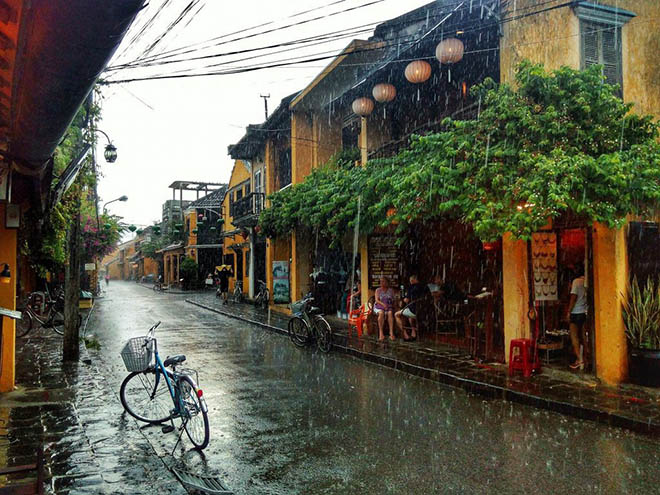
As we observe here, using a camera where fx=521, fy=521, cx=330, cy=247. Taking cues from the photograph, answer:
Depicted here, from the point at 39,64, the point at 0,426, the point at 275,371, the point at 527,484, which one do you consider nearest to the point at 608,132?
the point at 527,484

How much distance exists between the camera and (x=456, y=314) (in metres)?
Result: 12.9

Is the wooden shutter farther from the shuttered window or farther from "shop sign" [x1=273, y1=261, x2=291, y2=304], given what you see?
"shop sign" [x1=273, y1=261, x2=291, y2=304]

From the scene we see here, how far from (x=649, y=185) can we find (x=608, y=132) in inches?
49.6

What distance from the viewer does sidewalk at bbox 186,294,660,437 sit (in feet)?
20.8

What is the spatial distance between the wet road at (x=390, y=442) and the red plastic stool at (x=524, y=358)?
3.97 ft

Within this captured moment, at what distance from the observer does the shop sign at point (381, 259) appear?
548 inches

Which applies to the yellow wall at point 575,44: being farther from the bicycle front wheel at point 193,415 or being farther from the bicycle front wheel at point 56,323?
the bicycle front wheel at point 56,323

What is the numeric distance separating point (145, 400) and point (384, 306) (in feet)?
21.6

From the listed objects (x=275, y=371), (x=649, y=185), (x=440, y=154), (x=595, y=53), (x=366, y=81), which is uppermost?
(x=366, y=81)

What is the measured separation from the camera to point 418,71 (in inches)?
431

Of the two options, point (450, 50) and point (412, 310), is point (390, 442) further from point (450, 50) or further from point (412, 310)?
point (450, 50)

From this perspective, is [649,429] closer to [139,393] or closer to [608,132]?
[608,132]

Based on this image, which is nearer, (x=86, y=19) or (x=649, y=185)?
(x=86, y=19)

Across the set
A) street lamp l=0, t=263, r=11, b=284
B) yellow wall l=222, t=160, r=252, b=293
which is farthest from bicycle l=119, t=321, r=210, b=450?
yellow wall l=222, t=160, r=252, b=293
